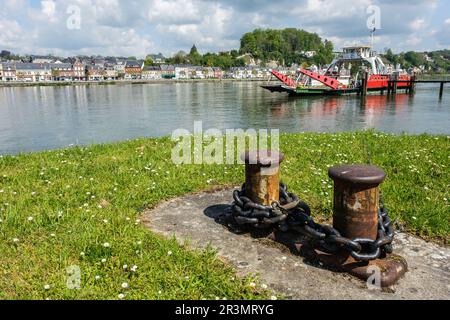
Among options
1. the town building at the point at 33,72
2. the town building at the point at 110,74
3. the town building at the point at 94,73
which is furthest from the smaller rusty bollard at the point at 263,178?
the town building at the point at 110,74

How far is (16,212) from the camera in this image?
5.30 m

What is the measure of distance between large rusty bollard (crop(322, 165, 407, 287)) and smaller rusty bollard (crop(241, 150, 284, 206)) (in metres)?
0.94

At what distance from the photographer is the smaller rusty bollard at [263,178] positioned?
4.74 metres

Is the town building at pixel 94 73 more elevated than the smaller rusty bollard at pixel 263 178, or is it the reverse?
the town building at pixel 94 73

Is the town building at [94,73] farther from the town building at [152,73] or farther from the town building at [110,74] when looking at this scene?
the town building at [152,73]

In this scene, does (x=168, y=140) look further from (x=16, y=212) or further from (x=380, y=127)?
(x=380, y=127)

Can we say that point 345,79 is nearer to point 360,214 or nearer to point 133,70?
point 360,214

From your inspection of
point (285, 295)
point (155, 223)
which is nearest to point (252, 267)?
point (285, 295)

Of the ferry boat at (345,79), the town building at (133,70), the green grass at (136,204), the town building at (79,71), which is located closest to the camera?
the green grass at (136,204)

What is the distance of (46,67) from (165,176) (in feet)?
510

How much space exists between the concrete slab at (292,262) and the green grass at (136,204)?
0.23 metres

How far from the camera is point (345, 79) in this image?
61531mm

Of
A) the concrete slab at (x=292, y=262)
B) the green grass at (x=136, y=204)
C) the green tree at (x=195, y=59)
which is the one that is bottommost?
the concrete slab at (x=292, y=262)

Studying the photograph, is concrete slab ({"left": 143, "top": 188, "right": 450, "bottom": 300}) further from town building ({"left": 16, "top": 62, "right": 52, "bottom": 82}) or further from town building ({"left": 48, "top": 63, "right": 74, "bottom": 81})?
town building ({"left": 16, "top": 62, "right": 52, "bottom": 82})
